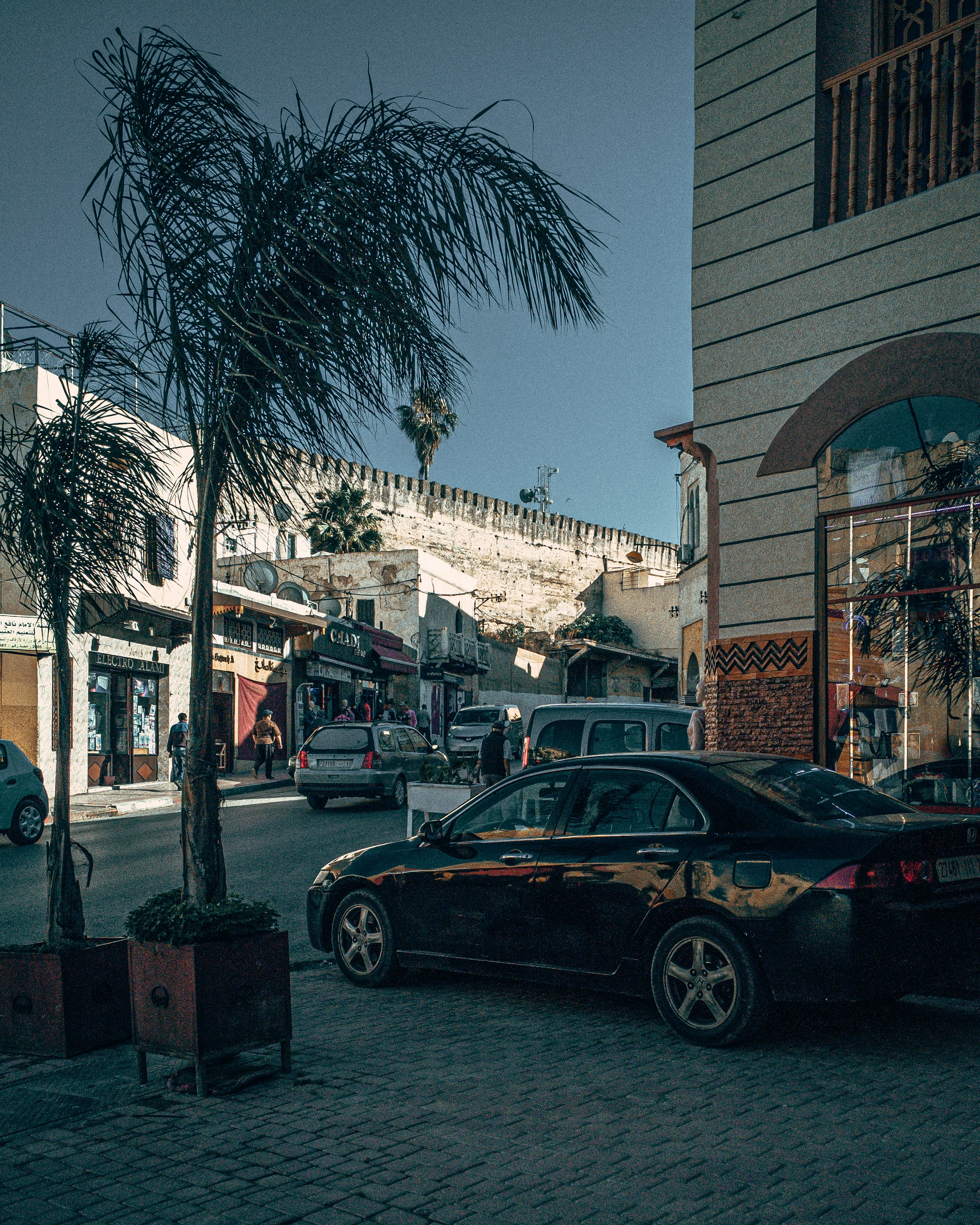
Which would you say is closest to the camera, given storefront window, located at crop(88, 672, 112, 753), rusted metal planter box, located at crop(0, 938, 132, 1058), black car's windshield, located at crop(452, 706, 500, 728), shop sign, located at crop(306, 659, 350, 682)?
rusted metal planter box, located at crop(0, 938, 132, 1058)

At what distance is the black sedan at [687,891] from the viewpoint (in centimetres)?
514

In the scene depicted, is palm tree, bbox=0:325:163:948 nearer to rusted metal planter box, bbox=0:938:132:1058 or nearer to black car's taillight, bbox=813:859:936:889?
rusted metal planter box, bbox=0:938:132:1058

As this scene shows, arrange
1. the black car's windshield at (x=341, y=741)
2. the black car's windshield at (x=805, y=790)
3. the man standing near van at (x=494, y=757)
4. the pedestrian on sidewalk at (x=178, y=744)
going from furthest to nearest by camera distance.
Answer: the pedestrian on sidewalk at (x=178, y=744), the black car's windshield at (x=341, y=741), the man standing near van at (x=494, y=757), the black car's windshield at (x=805, y=790)

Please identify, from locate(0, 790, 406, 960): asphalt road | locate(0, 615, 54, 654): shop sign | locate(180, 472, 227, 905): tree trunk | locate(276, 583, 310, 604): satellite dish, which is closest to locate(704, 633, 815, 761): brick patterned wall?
locate(0, 790, 406, 960): asphalt road

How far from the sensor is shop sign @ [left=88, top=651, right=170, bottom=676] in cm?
2545

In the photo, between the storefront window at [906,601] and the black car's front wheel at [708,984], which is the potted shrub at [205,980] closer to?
the black car's front wheel at [708,984]

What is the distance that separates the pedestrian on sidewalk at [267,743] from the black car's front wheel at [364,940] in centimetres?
A: 2212

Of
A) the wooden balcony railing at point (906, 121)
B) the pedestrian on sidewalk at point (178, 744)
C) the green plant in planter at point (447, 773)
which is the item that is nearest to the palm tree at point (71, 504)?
the green plant in planter at point (447, 773)

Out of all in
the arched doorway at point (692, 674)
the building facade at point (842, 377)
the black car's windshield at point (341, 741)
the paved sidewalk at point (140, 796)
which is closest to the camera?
the building facade at point (842, 377)

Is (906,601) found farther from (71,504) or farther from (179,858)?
(179,858)

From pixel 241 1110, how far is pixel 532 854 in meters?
2.24

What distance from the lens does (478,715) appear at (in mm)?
33875

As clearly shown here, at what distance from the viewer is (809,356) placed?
9719 mm

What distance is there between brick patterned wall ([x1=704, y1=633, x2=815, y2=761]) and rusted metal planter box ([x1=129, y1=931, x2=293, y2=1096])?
18.1 ft
